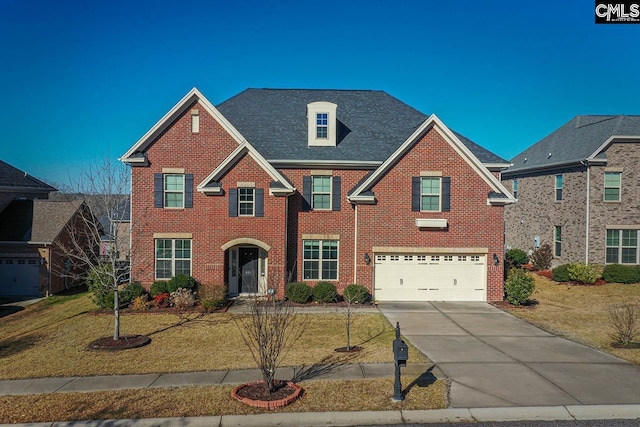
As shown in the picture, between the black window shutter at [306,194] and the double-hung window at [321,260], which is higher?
the black window shutter at [306,194]

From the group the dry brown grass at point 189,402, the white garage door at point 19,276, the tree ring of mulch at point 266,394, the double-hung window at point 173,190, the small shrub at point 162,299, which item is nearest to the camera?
the dry brown grass at point 189,402

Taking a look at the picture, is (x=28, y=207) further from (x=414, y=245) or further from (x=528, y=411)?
(x=528, y=411)

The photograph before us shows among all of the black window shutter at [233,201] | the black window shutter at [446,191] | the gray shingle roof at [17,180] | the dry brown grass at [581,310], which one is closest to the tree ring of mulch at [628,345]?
the dry brown grass at [581,310]

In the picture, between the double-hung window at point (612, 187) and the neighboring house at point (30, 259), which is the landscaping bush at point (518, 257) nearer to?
the double-hung window at point (612, 187)

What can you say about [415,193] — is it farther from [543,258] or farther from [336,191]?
[543,258]

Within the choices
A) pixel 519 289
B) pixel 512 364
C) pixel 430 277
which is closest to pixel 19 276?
pixel 430 277

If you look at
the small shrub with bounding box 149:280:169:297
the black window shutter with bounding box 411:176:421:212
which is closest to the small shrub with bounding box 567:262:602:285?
the black window shutter with bounding box 411:176:421:212

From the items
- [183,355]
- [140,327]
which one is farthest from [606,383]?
[140,327]

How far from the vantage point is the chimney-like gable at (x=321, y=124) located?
75.3 feet

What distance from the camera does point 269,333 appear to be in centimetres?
1262

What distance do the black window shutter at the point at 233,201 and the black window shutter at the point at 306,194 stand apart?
10.9 feet

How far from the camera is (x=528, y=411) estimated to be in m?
9.20

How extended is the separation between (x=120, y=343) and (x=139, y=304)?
513 centimetres

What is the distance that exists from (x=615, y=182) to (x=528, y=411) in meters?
21.8
